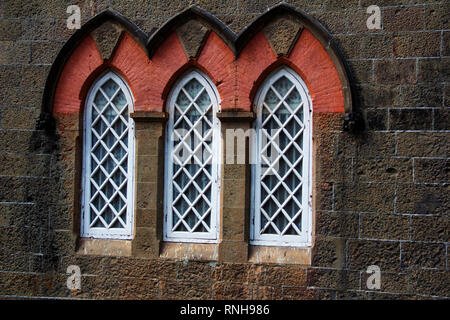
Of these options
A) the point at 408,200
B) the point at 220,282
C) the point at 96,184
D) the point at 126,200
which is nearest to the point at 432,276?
the point at 408,200

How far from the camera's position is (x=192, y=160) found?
457 cm

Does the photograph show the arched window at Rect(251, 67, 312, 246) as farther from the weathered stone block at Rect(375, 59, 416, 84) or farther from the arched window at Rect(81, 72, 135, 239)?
the arched window at Rect(81, 72, 135, 239)

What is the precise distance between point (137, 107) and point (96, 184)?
36.2 inches

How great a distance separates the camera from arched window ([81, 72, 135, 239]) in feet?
15.3

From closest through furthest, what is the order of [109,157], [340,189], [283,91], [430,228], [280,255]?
1. [430,228]
2. [340,189]
3. [280,255]
4. [283,91]
5. [109,157]

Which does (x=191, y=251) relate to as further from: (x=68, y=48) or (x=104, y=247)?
(x=68, y=48)

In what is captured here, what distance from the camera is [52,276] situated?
4.64 metres

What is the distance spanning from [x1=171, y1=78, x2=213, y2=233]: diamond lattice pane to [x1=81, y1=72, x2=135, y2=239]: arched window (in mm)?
478

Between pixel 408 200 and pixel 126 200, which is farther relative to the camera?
pixel 126 200

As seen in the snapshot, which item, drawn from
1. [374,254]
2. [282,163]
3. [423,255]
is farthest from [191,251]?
[423,255]

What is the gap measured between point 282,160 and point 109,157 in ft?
5.88

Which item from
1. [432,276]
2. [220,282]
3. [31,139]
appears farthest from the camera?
[31,139]

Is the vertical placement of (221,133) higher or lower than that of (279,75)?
lower

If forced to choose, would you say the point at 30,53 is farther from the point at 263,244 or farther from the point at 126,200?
the point at 263,244
